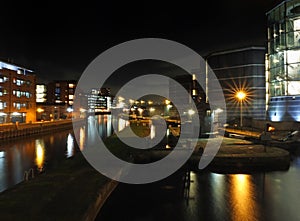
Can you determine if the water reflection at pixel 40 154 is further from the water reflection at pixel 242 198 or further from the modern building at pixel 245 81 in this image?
the modern building at pixel 245 81

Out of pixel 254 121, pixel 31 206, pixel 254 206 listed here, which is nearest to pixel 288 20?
pixel 254 121

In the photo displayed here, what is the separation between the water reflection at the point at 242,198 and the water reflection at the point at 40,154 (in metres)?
14.2

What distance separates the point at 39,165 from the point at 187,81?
71.6 meters

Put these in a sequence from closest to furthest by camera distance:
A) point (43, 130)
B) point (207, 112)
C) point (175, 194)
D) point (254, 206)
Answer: point (254, 206), point (175, 194), point (43, 130), point (207, 112)

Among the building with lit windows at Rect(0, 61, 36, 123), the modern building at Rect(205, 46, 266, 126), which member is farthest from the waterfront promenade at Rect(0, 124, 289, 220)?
the building with lit windows at Rect(0, 61, 36, 123)

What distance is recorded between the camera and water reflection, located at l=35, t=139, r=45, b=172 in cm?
2176

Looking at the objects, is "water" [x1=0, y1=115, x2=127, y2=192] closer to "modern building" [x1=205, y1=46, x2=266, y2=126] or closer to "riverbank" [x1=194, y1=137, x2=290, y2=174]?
"riverbank" [x1=194, y1=137, x2=290, y2=174]

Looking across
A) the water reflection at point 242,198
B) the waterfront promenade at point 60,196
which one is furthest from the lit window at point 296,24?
the waterfront promenade at point 60,196

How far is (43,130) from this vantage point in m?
43.9

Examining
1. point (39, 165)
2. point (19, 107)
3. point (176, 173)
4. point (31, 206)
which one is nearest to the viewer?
point (31, 206)

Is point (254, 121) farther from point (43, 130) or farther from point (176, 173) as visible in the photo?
point (43, 130)

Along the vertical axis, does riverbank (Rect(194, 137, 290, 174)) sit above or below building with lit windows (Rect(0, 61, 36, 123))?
below

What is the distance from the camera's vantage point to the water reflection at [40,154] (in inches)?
857

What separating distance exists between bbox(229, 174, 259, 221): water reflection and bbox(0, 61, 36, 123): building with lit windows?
43775mm
